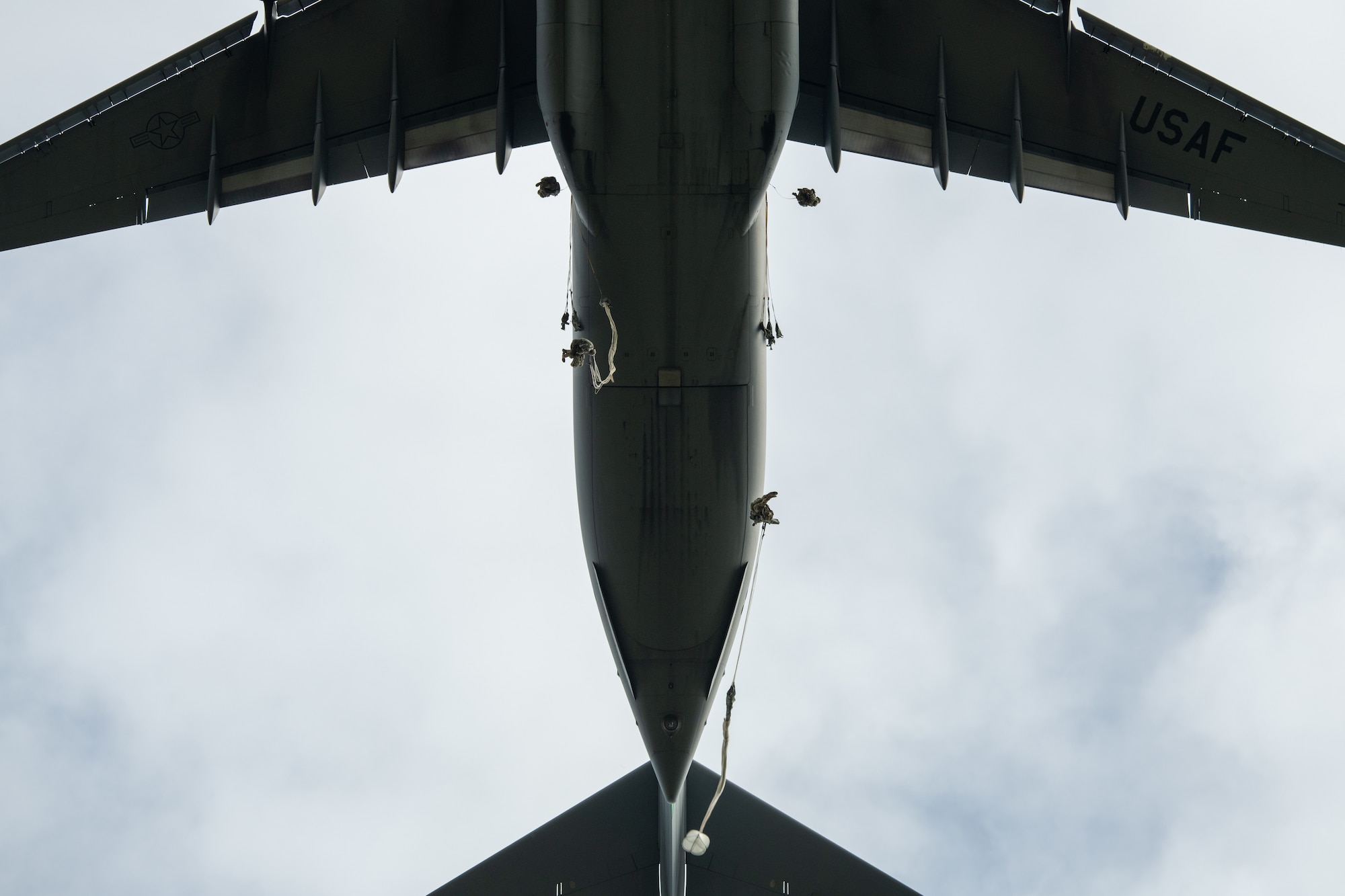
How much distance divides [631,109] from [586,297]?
2.15 metres

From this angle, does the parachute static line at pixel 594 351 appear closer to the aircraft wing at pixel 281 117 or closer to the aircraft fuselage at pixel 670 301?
the aircraft fuselage at pixel 670 301

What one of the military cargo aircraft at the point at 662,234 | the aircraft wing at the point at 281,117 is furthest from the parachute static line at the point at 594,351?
the aircraft wing at the point at 281,117

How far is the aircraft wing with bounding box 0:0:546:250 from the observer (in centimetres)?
1416

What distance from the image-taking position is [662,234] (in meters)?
12.0

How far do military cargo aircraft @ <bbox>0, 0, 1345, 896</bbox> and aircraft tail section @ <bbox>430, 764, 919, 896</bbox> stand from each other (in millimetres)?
186

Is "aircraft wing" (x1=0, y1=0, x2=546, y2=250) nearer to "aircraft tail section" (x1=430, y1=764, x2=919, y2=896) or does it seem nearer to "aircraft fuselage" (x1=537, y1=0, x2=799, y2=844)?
"aircraft fuselage" (x1=537, y1=0, x2=799, y2=844)

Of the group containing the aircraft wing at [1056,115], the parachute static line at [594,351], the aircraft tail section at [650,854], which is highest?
the aircraft wing at [1056,115]

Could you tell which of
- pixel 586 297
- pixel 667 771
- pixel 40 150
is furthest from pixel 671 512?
pixel 40 150

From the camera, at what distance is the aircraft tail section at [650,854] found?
52.9ft

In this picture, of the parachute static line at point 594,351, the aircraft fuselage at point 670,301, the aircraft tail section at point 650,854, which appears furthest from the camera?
the aircraft tail section at point 650,854

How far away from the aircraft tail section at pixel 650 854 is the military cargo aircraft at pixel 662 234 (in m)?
0.19

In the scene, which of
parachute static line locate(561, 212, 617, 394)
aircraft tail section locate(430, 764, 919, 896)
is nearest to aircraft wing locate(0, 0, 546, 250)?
parachute static line locate(561, 212, 617, 394)

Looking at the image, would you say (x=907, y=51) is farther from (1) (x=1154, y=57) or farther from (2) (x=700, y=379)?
(2) (x=700, y=379)

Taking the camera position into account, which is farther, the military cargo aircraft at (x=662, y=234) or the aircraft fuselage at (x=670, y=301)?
the military cargo aircraft at (x=662, y=234)
